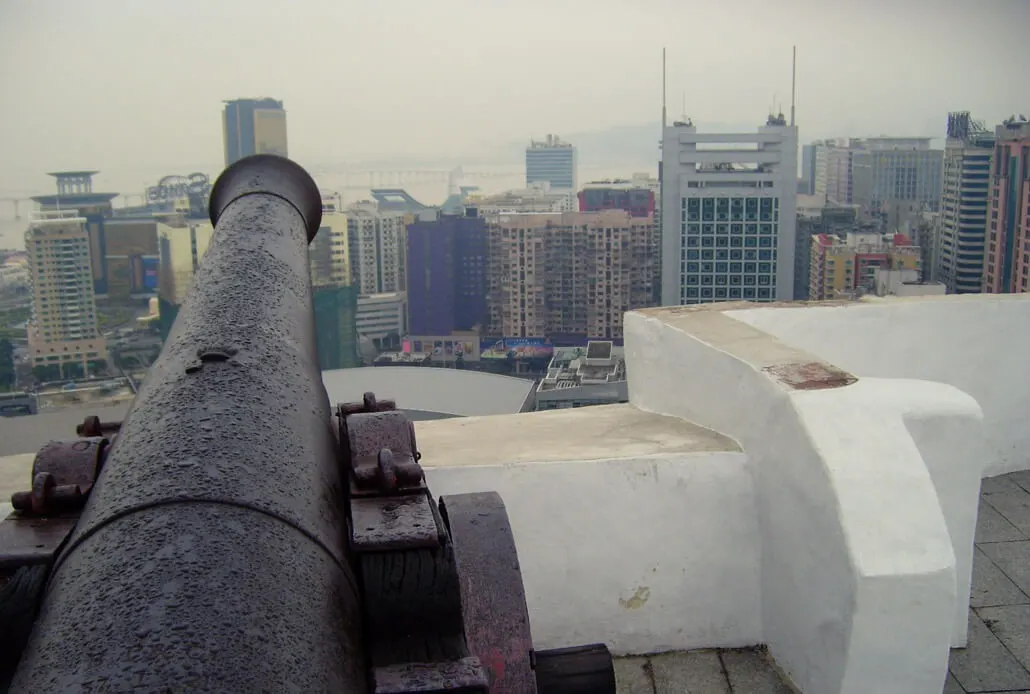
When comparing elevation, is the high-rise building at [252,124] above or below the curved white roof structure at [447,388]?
above

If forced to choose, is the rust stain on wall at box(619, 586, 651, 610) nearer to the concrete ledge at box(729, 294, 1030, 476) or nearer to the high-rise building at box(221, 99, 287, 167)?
the concrete ledge at box(729, 294, 1030, 476)

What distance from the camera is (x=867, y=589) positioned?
187cm

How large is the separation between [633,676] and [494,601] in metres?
1.06

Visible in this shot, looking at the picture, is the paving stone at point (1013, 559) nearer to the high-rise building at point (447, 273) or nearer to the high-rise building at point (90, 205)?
the high-rise building at point (90, 205)

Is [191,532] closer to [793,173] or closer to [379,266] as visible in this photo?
[379,266]

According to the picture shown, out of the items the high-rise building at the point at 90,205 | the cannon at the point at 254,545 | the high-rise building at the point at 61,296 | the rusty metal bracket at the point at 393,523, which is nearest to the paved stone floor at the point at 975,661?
the cannon at the point at 254,545

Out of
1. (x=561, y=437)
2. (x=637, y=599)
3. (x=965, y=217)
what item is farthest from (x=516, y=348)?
(x=637, y=599)

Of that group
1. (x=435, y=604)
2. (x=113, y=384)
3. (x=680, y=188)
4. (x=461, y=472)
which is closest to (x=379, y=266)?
(x=680, y=188)

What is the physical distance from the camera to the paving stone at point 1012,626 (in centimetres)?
225

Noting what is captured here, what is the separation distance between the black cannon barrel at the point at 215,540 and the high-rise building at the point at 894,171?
22.4 metres

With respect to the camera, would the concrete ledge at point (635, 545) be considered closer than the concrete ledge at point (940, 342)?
Yes

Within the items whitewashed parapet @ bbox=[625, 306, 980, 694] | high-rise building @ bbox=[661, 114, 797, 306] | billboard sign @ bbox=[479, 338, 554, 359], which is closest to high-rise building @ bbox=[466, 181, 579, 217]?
high-rise building @ bbox=[661, 114, 797, 306]

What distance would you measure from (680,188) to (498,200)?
3.72 metres

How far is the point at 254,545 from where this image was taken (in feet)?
3.17
